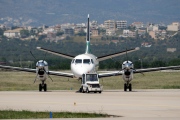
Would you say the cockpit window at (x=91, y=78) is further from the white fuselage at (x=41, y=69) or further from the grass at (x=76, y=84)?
the grass at (x=76, y=84)

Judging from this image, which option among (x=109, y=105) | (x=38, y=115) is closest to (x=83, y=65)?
(x=109, y=105)

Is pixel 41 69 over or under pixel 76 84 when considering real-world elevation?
over

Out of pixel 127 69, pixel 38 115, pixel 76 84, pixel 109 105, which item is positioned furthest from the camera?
pixel 76 84

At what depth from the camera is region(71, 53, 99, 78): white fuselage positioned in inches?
1820

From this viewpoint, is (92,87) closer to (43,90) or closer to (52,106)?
(43,90)

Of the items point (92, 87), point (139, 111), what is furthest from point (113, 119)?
point (92, 87)

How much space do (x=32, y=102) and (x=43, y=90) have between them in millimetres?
13504

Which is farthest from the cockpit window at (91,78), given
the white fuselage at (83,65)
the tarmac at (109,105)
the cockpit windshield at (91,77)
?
the tarmac at (109,105)

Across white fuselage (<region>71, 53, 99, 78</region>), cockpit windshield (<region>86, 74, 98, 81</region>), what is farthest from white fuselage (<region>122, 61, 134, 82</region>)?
cockpit windshield (<region>86, 74, 98, 81</region>)

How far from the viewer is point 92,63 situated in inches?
1849

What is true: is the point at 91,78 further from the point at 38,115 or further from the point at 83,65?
the point at 38,115

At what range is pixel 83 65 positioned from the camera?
4653 cm

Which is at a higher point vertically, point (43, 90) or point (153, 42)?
point (153, 42)

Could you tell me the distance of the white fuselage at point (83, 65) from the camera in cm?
4622
